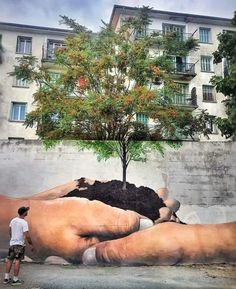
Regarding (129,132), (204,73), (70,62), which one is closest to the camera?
(129,132)

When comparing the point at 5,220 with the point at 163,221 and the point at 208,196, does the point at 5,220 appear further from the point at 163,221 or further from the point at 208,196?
the point at 208,196

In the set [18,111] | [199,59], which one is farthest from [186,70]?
[18,111]

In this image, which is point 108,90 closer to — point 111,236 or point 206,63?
point 111,236

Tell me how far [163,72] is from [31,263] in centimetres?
787

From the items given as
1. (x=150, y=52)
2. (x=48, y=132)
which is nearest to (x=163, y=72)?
(x=150, y=52)

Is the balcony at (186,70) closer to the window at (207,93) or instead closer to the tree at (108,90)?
the window at (207,93)

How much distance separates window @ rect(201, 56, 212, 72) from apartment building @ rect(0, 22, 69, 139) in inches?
354

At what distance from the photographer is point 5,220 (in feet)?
26.7

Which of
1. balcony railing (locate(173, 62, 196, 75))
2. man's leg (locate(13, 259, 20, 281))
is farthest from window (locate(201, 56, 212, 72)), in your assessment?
man's leg (locate(13, 259, 20, 281))

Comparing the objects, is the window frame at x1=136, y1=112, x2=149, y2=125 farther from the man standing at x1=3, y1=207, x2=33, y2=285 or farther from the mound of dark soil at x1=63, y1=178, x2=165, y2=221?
the man standing at x1=3, y1=207, x2=33, y2=285

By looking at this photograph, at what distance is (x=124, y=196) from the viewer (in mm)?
8406

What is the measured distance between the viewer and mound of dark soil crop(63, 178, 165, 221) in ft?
27.2

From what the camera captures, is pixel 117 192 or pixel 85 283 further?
pixel 117 192

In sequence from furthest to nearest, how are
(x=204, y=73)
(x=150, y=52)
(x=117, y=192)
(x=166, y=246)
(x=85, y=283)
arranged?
(x=204, y=73), (x=150, y=52), (x=117, y=192), (x=166, y=246), (x=85, y=283)
